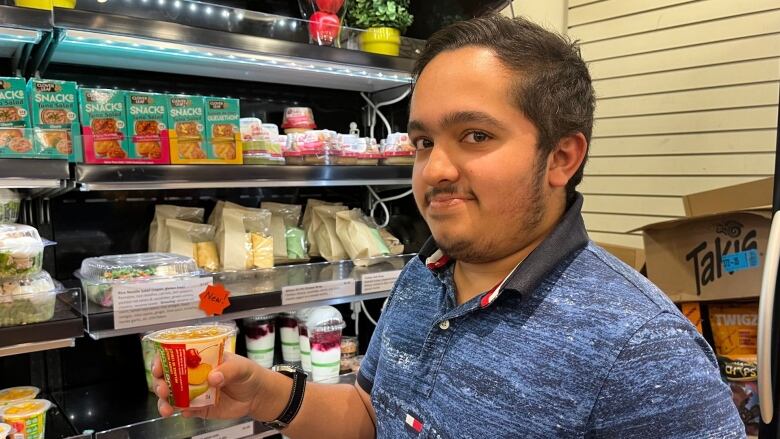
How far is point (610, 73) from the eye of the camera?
3.45 m

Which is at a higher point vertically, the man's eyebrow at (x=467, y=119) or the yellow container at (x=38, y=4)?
the yellow container at (x=38, y=4)

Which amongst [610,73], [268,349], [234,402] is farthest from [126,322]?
[610,73]

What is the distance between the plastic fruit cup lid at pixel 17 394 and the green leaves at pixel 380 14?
1784 millimetres

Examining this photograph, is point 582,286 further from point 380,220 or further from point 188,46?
point 380,220

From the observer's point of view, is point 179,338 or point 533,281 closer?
point 533,281

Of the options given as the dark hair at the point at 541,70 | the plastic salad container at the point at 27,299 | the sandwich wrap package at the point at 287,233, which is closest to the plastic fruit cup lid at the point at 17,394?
the plastic salad container at the point at 27,299

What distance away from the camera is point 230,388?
1.26 metres

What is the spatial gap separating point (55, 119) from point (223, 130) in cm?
49

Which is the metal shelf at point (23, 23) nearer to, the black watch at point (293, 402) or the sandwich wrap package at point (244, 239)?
the sandwich wrap package at point (244, 239)

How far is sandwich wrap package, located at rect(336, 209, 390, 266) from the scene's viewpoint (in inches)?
93.2

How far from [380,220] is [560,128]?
5.80 feet

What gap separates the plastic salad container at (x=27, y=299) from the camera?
153 cm

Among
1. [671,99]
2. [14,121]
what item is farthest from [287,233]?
[671,99]

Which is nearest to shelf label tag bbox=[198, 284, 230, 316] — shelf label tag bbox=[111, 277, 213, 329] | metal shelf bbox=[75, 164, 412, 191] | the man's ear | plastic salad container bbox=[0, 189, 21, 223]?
shelf label tag bbox=[111, 277, 213, 329]
